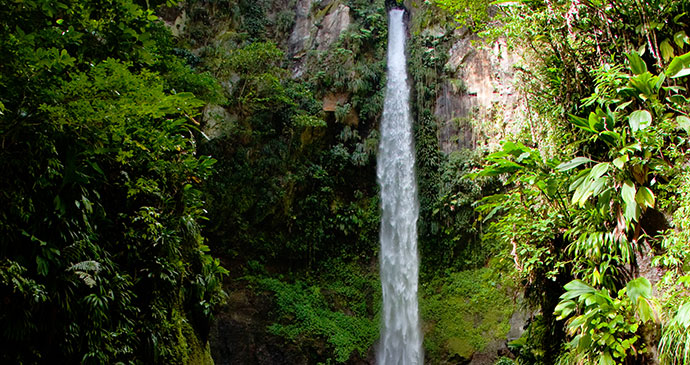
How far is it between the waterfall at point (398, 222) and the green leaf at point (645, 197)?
7953 mm

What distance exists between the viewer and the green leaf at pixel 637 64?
3365mm

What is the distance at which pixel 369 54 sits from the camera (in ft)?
42.6

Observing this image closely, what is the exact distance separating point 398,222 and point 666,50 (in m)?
8.57

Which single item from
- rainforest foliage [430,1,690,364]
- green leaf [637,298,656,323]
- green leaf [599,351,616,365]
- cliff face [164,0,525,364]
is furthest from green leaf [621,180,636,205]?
cliff face [164,0,525,364]

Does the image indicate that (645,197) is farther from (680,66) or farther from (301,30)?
(301,30)

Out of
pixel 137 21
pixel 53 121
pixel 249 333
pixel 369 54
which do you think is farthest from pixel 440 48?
pixel 53 121

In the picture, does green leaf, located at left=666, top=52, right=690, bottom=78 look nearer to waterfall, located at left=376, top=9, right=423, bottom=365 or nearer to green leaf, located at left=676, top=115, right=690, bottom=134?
green leaf, located at left=676, top=115, right=690, bottom=134

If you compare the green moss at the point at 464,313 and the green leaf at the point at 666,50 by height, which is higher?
the green leaf at the point at 666,50

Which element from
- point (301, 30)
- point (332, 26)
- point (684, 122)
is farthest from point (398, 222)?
point (684, 122)

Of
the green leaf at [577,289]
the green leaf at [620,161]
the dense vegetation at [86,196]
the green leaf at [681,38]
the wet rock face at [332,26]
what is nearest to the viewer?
the dense vegetation at [86,196]

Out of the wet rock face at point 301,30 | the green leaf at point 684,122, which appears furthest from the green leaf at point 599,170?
the wet rock face at point 301,30

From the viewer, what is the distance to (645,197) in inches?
123

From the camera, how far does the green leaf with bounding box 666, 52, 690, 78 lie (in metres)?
3.15

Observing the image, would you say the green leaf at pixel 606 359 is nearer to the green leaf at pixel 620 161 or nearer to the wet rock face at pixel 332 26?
the green leaf at pixel 620 161
